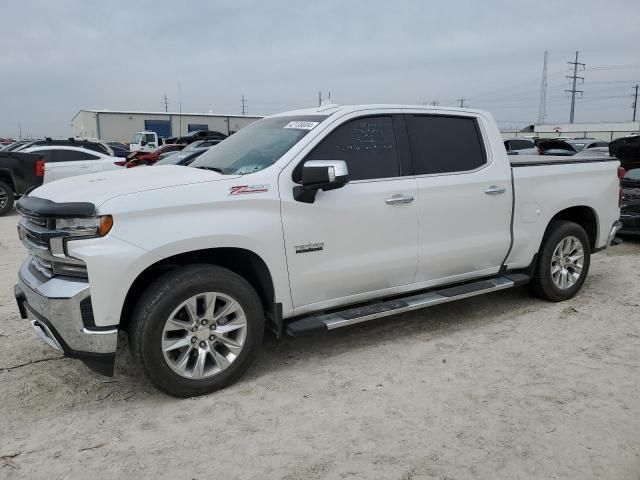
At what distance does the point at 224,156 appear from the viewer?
4.35 meters

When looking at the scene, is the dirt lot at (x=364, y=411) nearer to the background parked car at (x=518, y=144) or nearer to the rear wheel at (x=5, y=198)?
the rear wheel at (x=5, y=198)

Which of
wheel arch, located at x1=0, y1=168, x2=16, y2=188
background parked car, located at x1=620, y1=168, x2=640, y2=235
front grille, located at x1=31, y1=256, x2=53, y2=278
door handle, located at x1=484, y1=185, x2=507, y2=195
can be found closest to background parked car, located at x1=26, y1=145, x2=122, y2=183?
wheel arch, located at x1=0, y1=168, x2=16, y2=188

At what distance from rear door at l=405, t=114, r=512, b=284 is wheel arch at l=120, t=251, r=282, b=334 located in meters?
1.31

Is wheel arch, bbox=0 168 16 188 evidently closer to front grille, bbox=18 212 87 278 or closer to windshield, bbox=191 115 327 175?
windshield, bbox=191 115 327 175

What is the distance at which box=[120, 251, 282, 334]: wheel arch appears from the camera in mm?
3518

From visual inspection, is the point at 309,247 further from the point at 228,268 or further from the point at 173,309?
the point at 173,309

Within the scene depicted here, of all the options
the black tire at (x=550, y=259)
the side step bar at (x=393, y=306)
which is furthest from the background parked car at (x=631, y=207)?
the side step bar at (x=393, y=306)

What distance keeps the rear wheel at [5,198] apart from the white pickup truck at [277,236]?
9576mm

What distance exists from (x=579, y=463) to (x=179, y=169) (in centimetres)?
319

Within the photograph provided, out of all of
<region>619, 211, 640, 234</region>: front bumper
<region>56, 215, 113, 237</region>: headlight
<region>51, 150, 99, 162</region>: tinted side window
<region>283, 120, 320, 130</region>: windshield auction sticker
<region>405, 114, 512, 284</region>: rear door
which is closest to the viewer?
<region>56, 215, 113, 237</region>: headlight

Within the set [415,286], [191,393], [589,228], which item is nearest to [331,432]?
[191,393]

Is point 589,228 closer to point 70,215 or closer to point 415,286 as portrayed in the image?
point 415,286

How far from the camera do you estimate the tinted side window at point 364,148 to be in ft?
13.2

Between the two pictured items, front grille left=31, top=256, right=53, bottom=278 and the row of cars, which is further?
the row of cars
